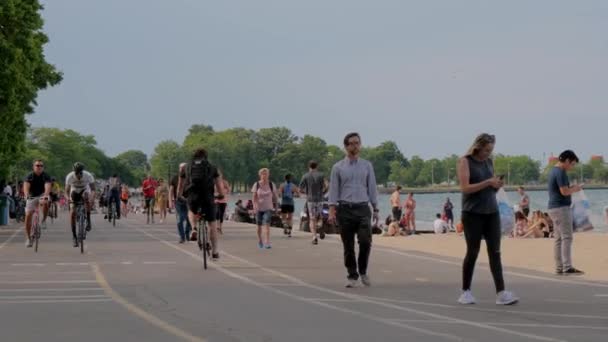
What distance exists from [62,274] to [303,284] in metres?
3.84

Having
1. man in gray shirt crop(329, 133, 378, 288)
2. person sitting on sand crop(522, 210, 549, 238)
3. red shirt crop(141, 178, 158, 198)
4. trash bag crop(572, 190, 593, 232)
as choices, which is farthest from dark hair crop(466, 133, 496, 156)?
red shirt crop(141, 178, 158, 198)

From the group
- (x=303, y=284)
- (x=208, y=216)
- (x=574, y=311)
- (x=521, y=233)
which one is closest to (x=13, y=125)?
(x=521, y=233)

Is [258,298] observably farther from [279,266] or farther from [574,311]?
[279,266]

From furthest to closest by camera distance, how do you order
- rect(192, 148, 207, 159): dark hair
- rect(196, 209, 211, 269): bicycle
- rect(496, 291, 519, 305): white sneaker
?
rect(192, 148, 207, 159): dark hair < rect(196, 209, 211, 269): bicycle < rect(496, 291, 519, 305): white sneaker

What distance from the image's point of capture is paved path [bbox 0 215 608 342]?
9758 mm

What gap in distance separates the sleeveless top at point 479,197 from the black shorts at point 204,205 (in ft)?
20.9

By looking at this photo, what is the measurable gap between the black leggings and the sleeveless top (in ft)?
0.24

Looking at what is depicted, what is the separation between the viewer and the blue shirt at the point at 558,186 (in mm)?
16477

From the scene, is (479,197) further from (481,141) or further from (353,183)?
(353,183)

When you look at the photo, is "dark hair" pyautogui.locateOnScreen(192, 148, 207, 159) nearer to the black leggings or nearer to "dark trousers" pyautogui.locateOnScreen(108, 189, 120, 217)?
the black leggings

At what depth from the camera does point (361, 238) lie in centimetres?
1446

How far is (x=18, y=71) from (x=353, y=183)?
30.5 metres

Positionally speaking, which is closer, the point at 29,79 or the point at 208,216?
the point at 208,216

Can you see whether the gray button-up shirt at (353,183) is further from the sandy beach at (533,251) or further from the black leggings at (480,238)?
the sandy beach at (533,251)
